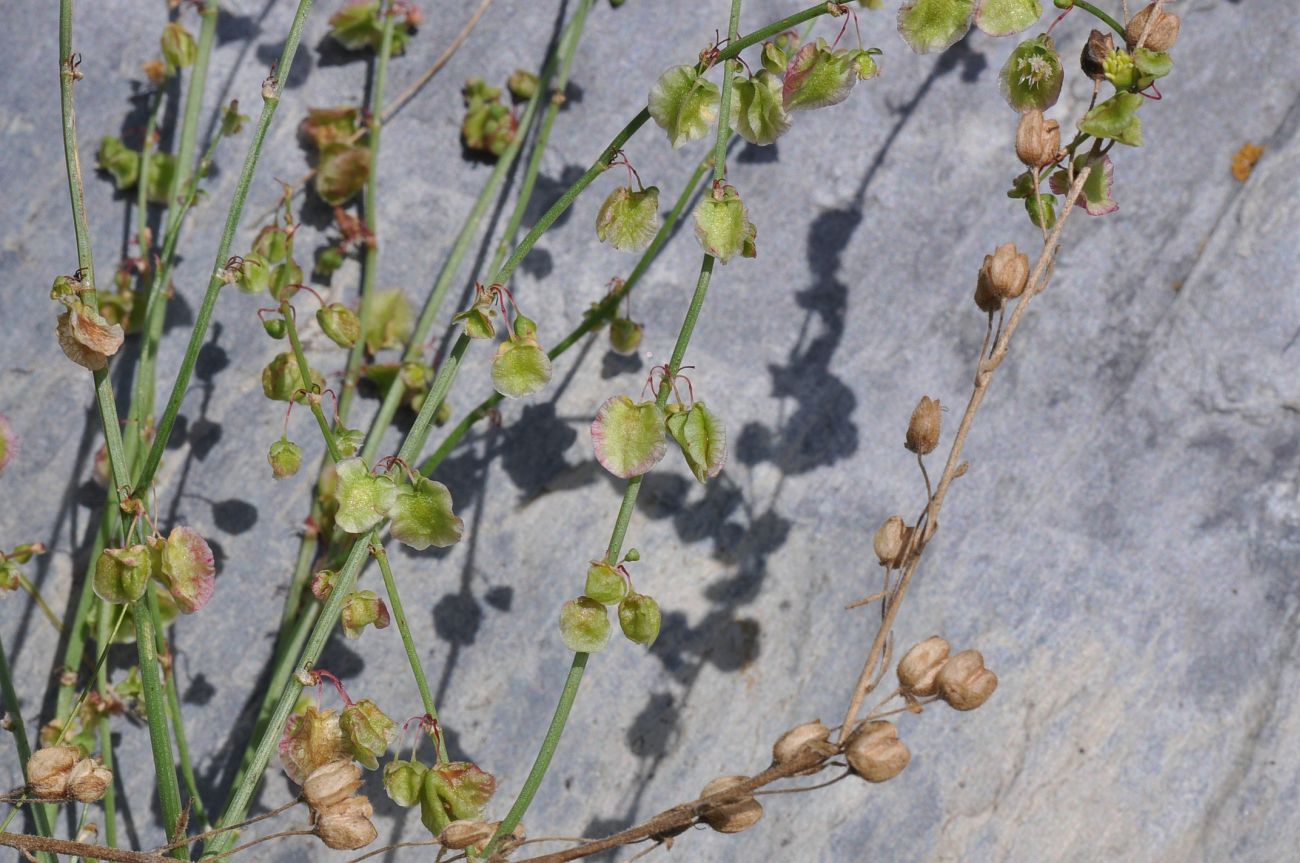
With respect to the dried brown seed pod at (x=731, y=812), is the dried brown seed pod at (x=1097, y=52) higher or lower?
higher

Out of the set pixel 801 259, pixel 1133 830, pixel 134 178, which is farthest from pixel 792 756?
pixel 134 178

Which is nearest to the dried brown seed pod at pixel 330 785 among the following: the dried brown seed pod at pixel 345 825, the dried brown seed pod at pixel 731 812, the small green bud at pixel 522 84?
the dried brown seed pod at pixel 345 825

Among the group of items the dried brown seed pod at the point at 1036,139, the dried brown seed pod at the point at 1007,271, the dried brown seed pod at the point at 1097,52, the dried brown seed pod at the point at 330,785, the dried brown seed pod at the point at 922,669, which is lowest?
the dried brown seed pod at the point at 330,785

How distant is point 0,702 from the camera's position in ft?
3.68

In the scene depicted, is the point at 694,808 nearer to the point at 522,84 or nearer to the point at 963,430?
the point at 963,430

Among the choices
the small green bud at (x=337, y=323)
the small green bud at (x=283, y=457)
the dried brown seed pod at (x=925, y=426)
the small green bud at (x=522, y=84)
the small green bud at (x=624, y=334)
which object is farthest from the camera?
the small green bud at (x=522, y=84)

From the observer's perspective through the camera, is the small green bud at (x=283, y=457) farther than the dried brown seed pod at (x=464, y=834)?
Yes

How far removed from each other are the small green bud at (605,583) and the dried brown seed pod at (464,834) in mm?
166

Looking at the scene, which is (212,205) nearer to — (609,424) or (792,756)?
(609,424)

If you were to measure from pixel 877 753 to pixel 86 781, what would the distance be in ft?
1.67

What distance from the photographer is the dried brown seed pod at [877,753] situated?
2.22 feet

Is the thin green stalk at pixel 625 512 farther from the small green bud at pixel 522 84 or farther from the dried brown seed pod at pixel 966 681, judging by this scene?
the small green bud at pixel 522 84

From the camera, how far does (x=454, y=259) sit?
1212 millimetres

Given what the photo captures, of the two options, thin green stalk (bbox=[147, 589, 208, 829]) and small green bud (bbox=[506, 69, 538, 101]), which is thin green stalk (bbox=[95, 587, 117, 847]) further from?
small green bud (bbox=[506, 69, 538, 101])
